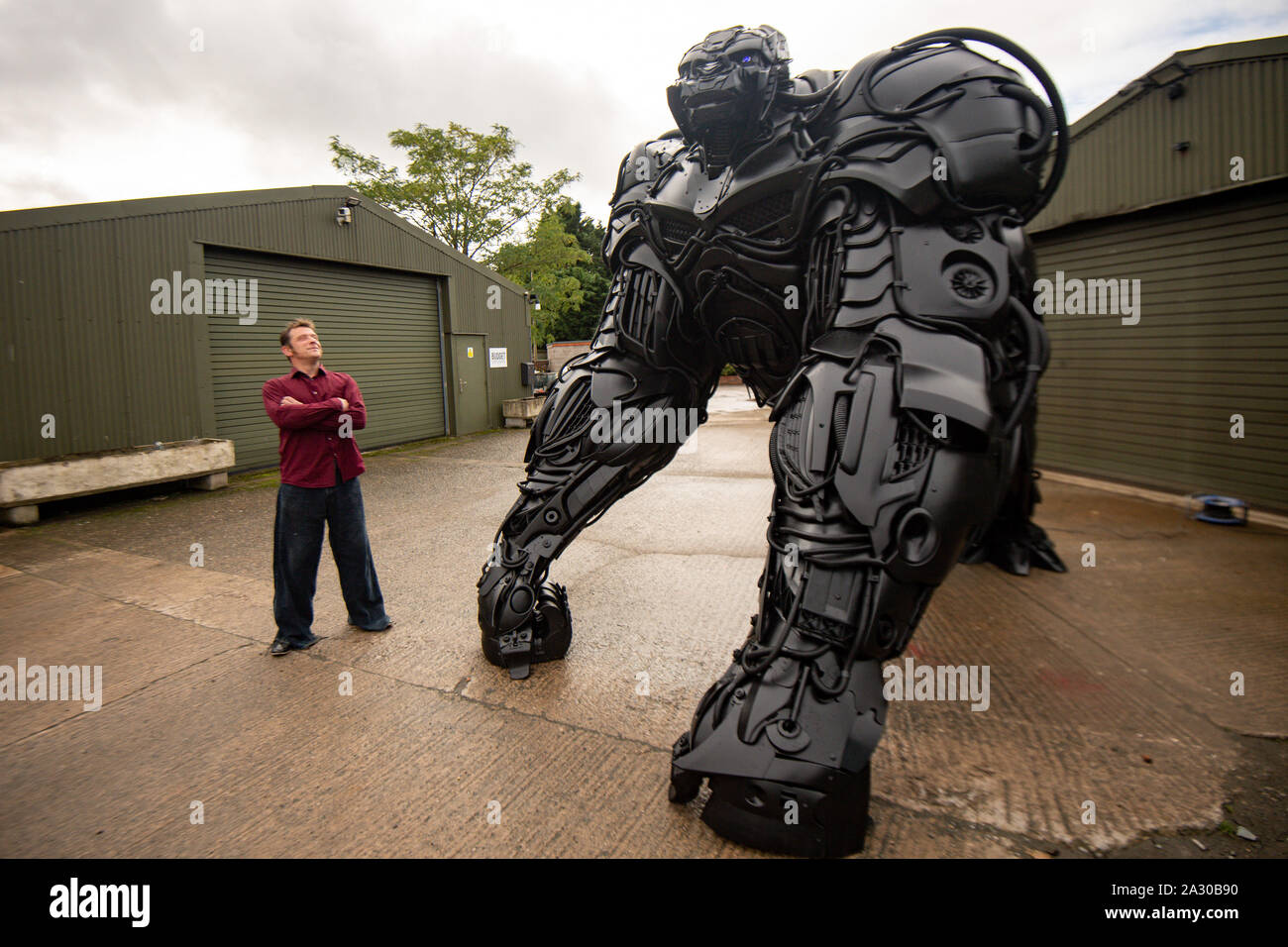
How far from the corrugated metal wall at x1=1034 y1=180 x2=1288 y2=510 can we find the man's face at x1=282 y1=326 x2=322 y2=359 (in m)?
7.17

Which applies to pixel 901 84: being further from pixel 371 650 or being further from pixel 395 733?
pixel 371 650

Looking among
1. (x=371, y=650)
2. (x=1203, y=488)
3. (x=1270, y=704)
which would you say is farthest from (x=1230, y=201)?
(x=371, y=650)

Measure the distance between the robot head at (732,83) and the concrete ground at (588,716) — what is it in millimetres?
2007

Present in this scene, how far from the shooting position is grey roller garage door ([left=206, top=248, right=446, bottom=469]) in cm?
890

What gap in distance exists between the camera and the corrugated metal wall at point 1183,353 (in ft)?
18.0

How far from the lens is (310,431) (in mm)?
3268

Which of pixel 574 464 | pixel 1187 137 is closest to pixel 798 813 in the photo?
pixel 574 464

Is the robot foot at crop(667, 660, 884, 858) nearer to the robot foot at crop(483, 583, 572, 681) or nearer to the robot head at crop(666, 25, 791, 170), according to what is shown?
the robot foot at crop(483, 583, 572, 681)

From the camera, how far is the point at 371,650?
3.20 metres

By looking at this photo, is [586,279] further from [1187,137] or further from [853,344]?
[853,344]

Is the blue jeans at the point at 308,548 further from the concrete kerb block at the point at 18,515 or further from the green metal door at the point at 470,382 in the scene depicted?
the green metal door at the point at 470,382

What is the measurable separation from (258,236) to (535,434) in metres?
8.45

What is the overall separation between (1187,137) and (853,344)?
22.1 ft

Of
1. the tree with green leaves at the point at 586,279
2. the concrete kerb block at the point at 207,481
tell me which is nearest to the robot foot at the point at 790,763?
the concrete kerb block at the point at 207,481
